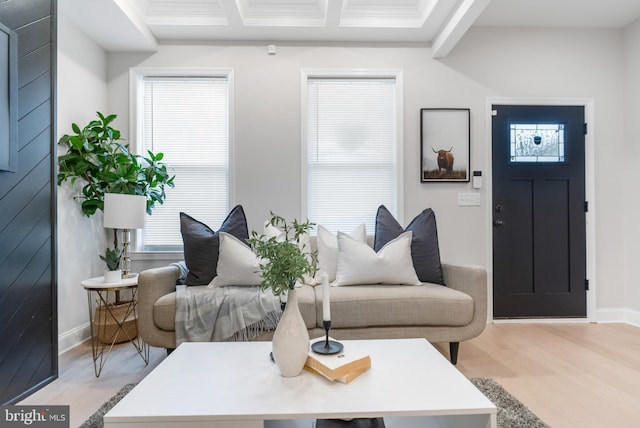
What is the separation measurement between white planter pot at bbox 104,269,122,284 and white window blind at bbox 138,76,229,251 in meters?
0.81

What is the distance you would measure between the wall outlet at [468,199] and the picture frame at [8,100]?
3162 millimetres

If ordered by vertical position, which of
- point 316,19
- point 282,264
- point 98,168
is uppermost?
point 316,19

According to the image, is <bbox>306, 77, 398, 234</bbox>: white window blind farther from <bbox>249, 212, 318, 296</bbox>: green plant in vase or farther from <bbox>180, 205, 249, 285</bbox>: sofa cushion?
<bbox>249, 212, 318, 296</bbox>: green plant in vase

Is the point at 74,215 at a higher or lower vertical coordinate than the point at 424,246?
higher

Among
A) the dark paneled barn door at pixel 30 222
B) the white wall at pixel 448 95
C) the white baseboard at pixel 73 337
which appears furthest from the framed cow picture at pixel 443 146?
the white baseboard at pixel 73 337

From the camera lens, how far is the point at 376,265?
235 centimetres

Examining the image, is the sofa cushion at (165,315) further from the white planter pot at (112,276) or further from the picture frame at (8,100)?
the picture frame at (8,100)

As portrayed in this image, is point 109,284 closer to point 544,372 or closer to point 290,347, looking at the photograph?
point 290,347

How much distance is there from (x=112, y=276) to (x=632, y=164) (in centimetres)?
446

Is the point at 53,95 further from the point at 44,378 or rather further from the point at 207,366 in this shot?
the point at 207,366

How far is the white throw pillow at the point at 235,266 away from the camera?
2266 millimetres

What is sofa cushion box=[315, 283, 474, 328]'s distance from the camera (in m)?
2.12

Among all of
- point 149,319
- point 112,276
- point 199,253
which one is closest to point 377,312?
point 199,253

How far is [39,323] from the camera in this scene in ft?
6.04
